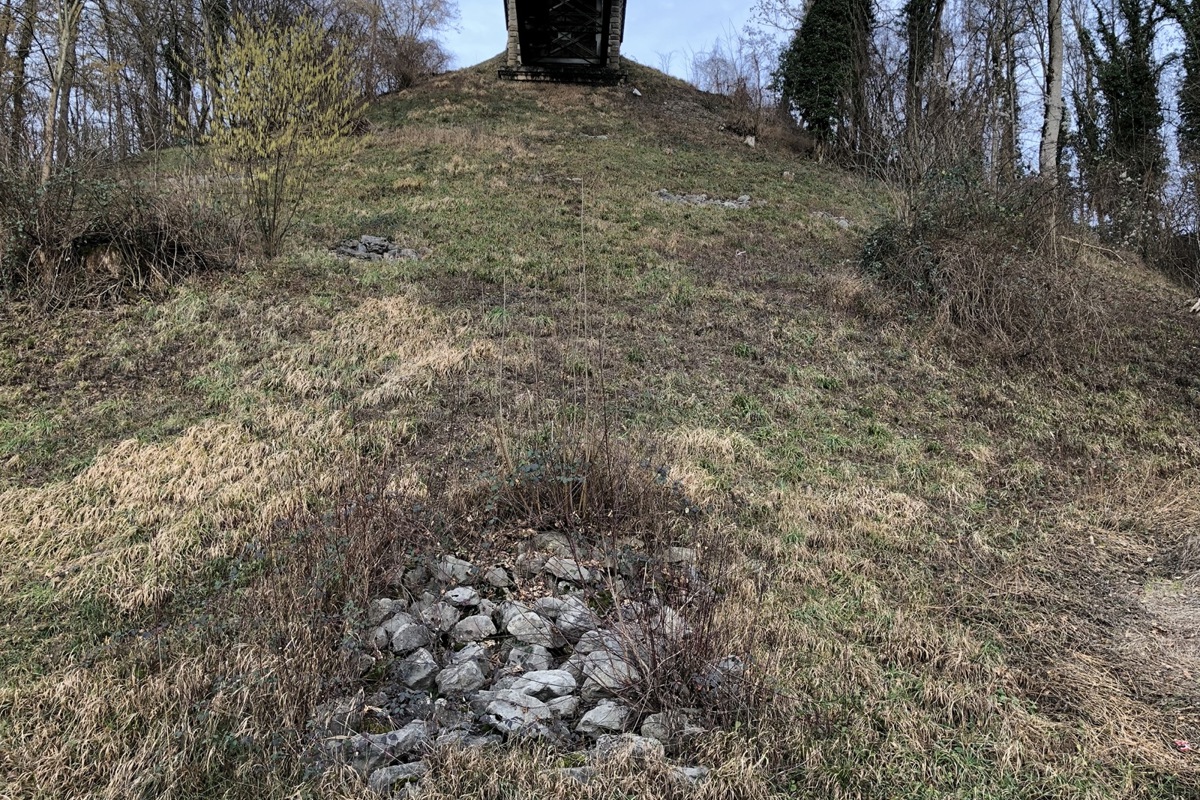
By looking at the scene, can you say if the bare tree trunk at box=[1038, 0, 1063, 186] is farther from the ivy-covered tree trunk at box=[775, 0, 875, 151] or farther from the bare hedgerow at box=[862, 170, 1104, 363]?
→ the ivy-covered tree trunk at box=[775, 0, 875, 151]

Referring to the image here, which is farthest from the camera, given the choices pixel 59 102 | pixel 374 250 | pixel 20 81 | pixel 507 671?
pixel 20 81

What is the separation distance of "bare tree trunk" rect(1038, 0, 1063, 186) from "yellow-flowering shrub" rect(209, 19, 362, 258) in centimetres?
1052

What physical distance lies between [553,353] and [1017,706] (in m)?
4.94

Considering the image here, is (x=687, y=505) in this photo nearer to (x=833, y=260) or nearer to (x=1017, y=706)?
(x=1017, y=706)

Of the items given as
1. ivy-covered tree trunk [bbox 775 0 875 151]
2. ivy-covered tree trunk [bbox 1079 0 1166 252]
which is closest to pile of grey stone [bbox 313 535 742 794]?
ivy-covered tree trunk [bbox 1079 0 1166 252]

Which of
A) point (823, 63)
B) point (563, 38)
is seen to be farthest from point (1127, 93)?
point (563, 38)

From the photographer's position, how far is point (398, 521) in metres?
3.67

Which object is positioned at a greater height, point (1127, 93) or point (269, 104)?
point (1127, 93)

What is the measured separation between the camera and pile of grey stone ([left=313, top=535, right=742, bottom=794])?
246 cm

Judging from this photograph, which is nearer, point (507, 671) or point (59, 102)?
point (507, 671)

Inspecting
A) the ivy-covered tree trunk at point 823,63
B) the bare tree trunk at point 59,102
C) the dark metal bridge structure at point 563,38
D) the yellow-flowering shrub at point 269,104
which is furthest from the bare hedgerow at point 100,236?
the dark metal bridge structure at point 563,38

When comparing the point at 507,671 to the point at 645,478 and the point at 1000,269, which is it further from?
the point at 1000,269

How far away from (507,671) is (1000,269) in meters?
7.68

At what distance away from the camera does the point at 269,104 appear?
7551 mm
